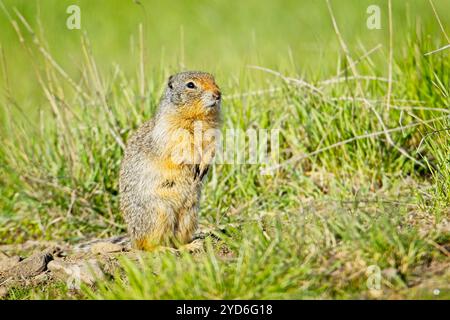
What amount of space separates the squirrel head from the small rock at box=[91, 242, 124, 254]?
106cm

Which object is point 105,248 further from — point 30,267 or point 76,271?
point 76,271

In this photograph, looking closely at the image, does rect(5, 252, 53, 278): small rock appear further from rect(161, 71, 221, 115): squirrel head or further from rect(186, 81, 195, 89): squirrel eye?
rect(186, 81, 195, 89): squirrel eye

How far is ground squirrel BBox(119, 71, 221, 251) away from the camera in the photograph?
5.73 metres

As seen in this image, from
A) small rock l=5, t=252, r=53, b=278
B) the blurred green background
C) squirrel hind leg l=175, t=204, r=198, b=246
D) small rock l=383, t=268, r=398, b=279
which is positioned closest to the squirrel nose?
squirrel hind leg l=175, t=204, r=198, b=246

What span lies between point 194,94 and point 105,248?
1.26m

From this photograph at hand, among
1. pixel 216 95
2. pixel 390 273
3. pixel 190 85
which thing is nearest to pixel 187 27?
pixel 190 85

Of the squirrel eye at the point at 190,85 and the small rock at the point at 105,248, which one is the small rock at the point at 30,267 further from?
the squirrel eye at the point at 190,85

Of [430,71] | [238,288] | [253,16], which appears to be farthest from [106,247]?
[253,16]

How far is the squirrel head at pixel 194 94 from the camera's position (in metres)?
5.73

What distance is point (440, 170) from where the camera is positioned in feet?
17.6

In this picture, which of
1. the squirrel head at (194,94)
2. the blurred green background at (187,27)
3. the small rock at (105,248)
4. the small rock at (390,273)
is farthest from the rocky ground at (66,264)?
the blurred green background at (187,27)

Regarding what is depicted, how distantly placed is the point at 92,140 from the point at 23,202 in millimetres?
780

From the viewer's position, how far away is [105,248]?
5930 millimetres

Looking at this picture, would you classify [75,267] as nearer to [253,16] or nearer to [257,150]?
[257,150]
